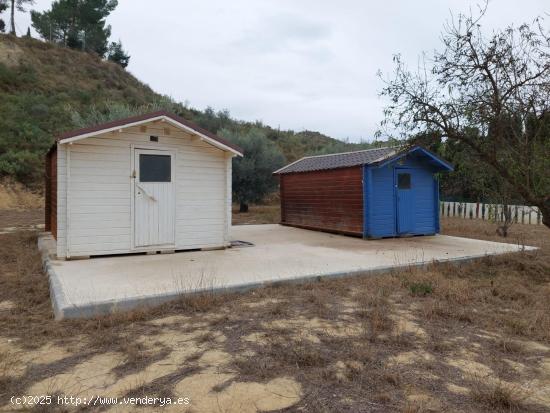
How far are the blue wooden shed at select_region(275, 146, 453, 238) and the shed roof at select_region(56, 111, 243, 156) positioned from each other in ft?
12.8

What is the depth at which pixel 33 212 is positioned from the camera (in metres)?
16.8

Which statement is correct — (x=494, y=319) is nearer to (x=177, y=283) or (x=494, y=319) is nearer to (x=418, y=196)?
(x=177, y=283)

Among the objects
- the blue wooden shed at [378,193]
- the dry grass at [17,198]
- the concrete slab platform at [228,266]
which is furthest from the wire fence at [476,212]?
the dry grass at [17,198]

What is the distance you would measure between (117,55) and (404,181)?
131 feet

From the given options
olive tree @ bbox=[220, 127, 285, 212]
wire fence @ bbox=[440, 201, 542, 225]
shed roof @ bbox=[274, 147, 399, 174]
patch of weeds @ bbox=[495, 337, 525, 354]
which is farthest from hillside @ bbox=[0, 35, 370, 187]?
patch of weeds @ bbox=[495, 337, 525, 354]

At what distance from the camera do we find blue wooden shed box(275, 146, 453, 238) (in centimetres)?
1072

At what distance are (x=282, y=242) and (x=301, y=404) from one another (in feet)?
23.8

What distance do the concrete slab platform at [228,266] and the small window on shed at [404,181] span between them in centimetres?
162

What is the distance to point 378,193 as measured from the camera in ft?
35.5

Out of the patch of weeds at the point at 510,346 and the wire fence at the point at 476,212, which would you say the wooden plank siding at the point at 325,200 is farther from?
the wire fence at the point at 476,212

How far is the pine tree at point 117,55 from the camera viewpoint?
42281 millimetres

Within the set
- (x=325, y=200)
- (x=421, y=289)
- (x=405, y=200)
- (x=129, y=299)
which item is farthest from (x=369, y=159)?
(x=129, y=299)

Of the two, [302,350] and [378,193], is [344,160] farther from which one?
[302,350]

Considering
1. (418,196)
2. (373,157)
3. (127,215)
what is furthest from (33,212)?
→ (418,196)
